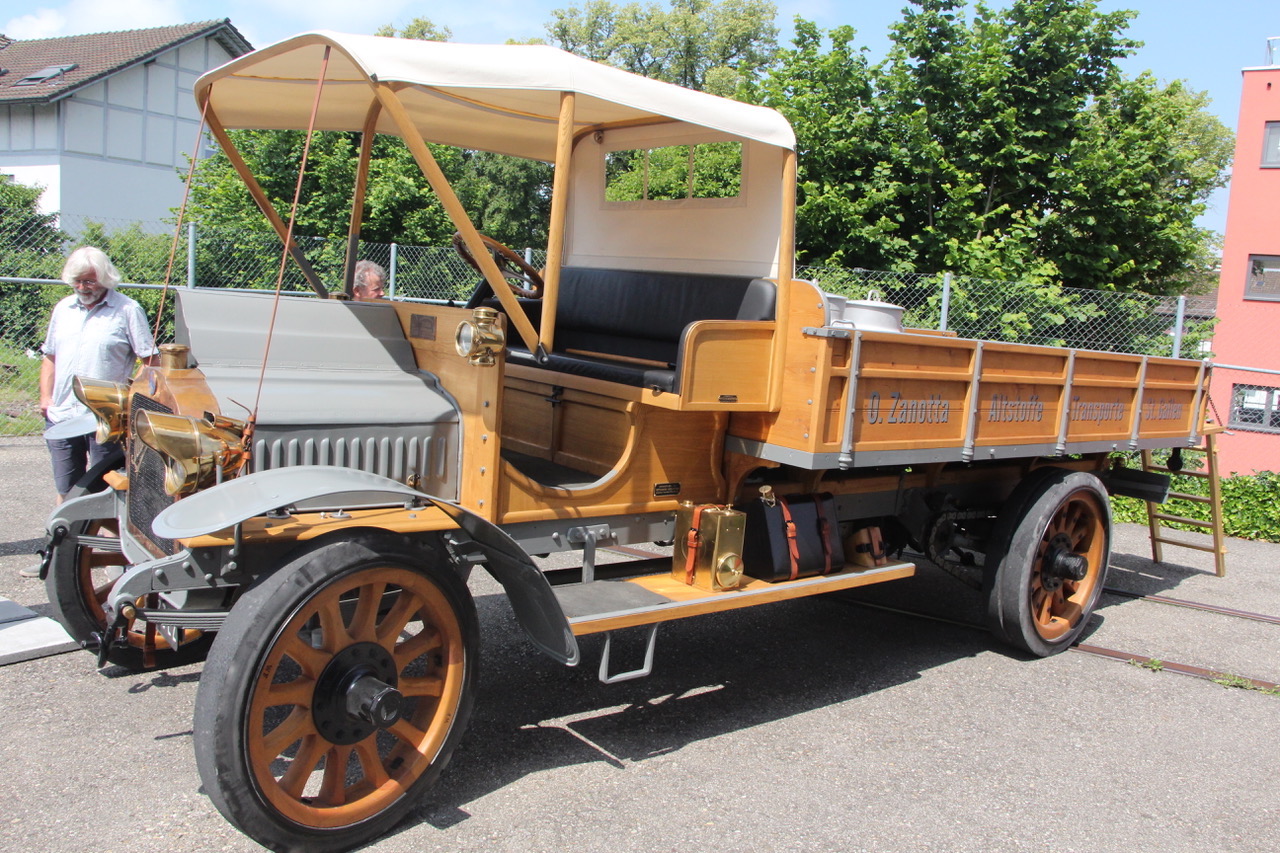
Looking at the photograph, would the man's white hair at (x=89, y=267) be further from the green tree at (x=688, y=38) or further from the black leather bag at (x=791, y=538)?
the green tree at (x=688, y=38)

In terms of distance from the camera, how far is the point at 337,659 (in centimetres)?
303

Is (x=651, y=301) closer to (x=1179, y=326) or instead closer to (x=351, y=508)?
(x=351, y=508)

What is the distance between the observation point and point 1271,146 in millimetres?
19641

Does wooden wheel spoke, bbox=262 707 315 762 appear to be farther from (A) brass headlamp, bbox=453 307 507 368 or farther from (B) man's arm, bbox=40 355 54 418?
(B) man's arm, bbox=40 355 54 418

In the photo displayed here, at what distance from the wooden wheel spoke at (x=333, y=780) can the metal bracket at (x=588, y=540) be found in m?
1.20

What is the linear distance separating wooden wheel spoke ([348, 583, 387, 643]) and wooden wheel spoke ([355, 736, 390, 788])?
0.31 m

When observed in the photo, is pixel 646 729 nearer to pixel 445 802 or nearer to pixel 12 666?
pixel 445 802

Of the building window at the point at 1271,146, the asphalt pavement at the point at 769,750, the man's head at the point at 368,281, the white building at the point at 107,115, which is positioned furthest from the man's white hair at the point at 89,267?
the white building at the point at 107,115

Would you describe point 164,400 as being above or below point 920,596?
above

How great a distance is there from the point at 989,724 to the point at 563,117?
304 centimetres

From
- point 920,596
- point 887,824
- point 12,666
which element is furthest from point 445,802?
point 920,596

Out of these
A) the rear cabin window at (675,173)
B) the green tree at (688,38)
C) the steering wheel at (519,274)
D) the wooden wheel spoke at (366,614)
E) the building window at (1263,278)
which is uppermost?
the green tree at (688,38)

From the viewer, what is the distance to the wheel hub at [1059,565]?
17.1 feet

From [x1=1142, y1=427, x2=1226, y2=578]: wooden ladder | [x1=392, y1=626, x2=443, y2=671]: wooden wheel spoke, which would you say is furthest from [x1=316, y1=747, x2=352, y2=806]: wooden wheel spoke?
[x1=1142, y1=427, x2=1226, y2=578]: wooden ladder
